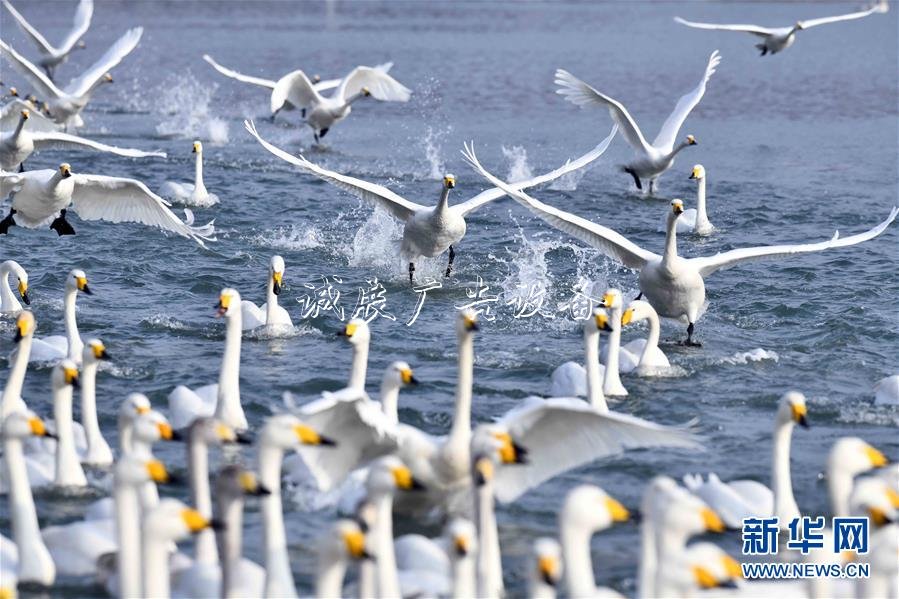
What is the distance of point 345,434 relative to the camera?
9.41 m

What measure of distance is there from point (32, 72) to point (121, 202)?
710 centimetres

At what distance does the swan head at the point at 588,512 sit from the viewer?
6.96m

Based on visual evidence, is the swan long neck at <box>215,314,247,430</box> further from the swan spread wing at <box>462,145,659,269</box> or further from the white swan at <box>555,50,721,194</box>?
the white swan at <box>555,50,721,194</box>

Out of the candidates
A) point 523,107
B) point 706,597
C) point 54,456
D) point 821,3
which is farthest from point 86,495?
point 821,3

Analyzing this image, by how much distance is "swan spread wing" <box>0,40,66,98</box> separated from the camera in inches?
807

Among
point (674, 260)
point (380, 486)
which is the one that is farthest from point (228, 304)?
point (674, 260)

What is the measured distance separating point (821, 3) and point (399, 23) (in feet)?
161

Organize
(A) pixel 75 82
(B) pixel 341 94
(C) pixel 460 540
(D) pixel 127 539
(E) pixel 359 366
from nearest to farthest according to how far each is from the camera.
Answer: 1. (C) pixel 460 540
2. (D) pixel 127 539
3. (E) pixel 359 366
4. (A) pixel 75 82
5. (B) pixel 341 94

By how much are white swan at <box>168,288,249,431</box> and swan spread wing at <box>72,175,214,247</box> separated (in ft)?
13.9

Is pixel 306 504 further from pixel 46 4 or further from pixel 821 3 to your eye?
pixel 821 3

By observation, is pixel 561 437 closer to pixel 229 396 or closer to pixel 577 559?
pixel 577 559

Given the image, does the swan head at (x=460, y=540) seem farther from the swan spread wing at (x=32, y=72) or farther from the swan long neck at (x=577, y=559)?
the swan spread wing at (x=32, y=72)

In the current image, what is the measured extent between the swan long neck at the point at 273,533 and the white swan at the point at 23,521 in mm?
1227

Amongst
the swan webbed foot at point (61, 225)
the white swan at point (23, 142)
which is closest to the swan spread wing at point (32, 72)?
the white swan at point (23, 142)
